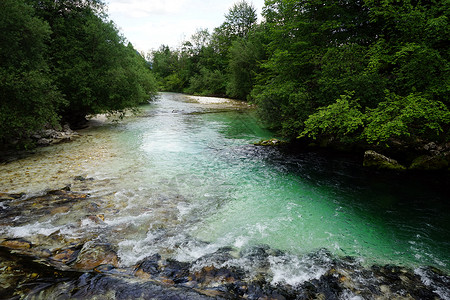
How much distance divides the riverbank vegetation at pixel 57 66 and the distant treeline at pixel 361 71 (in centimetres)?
1277

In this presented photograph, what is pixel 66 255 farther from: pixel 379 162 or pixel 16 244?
pixel 379 162

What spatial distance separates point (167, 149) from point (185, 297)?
11.6m

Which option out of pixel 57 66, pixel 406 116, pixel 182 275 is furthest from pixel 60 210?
pixel 57 66

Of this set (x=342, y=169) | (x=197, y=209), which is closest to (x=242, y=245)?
(x=197, y=209)

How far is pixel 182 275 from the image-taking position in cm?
473

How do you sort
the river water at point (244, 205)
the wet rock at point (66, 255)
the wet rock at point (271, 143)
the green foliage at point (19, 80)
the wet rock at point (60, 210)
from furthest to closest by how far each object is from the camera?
the wet rock at point (271, 143)
the green foliage at point (19, 80)
the wet rock at point (60, 210)
the river water at point (244, 205)
the wet rock at point (66, 255)

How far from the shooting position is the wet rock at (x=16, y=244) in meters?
5.09

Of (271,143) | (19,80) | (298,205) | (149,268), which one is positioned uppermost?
(19,80)

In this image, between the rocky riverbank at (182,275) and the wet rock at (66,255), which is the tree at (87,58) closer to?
the rocky riverbank at (182,275)

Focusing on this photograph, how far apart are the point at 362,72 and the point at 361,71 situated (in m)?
0.37

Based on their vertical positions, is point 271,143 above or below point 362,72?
below

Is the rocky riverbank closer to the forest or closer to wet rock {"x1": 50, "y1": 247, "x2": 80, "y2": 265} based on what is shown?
wet rock {"x1": 50, "y1": 247, "x2": 80, "y2": 265}

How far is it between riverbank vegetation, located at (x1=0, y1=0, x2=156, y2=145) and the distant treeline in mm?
12767

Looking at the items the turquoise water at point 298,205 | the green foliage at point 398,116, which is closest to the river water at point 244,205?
the turquoise water at point 298,205
